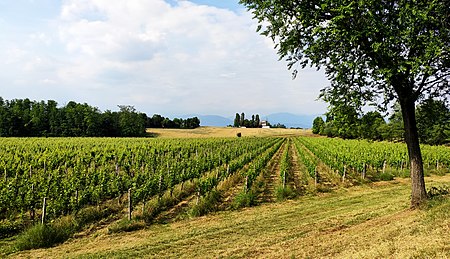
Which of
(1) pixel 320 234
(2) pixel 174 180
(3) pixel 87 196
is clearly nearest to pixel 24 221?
(3) pixel 87 196

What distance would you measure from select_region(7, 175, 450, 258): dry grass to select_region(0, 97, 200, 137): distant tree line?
7953cm

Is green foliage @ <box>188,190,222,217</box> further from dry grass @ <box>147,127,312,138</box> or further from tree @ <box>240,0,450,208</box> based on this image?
dry grass @ <box>147,127,312,138</box>

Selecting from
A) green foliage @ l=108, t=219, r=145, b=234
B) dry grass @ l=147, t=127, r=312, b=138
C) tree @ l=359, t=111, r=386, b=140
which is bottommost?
green foliage @ l=108, t=219, r=145, b=234

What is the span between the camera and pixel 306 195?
55.0 feet

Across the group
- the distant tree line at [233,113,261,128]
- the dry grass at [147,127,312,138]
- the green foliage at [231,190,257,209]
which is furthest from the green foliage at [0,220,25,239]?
the distant tree line at [233,113,261,128]

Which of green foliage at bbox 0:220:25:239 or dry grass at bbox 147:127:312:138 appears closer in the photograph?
green foliage at bbox 0:220:25:239

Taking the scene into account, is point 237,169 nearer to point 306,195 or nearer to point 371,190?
point 306,195

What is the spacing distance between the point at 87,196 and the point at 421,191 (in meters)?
12.7

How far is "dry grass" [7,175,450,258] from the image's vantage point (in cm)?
654

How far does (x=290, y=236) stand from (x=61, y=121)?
8452cm

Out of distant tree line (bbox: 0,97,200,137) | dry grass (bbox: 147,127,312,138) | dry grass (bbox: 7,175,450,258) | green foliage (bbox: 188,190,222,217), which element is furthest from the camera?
dry grass (bbox: 147,127,312,138)

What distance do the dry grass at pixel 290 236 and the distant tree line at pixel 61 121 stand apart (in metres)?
79.5

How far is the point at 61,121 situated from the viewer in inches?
3150

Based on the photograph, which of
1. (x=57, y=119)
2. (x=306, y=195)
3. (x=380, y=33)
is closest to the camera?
(x=380, y=33)
